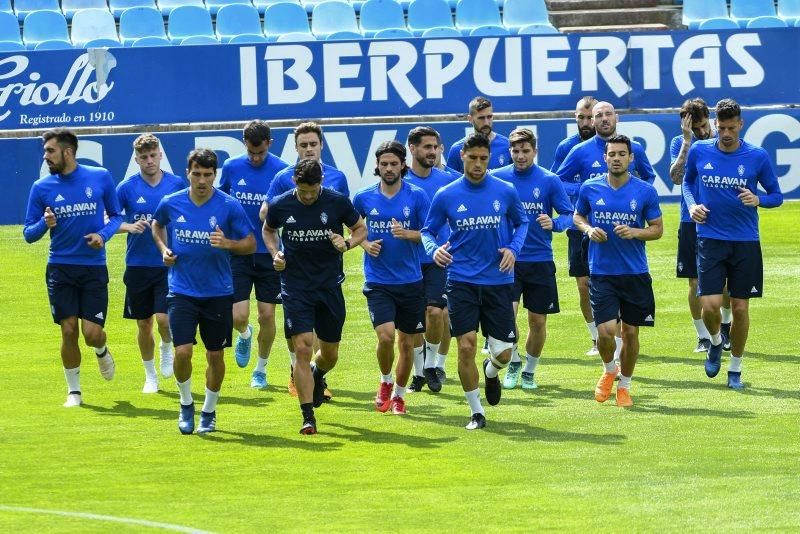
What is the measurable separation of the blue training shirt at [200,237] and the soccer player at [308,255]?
0.97 ft

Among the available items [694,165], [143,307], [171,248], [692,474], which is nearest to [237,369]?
[143,307]

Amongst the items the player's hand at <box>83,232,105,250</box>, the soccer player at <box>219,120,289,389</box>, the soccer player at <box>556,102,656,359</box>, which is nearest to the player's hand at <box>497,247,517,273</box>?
the soccer player at <box>556,102,656,359</box>

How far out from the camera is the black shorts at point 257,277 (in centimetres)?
1388

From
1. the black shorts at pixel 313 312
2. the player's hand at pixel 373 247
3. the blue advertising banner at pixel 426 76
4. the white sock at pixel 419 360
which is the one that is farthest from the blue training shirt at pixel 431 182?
the blue advertising banner at pixel 426 76

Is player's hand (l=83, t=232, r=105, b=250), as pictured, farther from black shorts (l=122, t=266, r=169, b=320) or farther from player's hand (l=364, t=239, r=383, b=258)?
player's hand (l=364, t=239, r=383, b=258)

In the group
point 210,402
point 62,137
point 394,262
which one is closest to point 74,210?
point 62,137

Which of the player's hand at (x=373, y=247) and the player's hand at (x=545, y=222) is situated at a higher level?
the player's hand at (x=545, y=222)

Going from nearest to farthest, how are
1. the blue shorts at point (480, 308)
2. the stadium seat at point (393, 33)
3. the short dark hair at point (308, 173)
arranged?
the short dark hair at point (308, 173) < the blue shorts at point (480, 308) < the stadium seat at point (393, 33)

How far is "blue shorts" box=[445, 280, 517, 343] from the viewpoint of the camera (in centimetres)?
1167

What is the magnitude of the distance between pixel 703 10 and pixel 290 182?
16.1 metres

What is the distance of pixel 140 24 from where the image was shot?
2680 cm

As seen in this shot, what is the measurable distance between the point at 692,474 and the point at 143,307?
18.1 ft

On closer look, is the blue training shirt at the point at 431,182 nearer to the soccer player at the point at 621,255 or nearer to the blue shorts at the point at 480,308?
the soccer player at the point at 621,255

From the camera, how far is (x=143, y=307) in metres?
13.7
